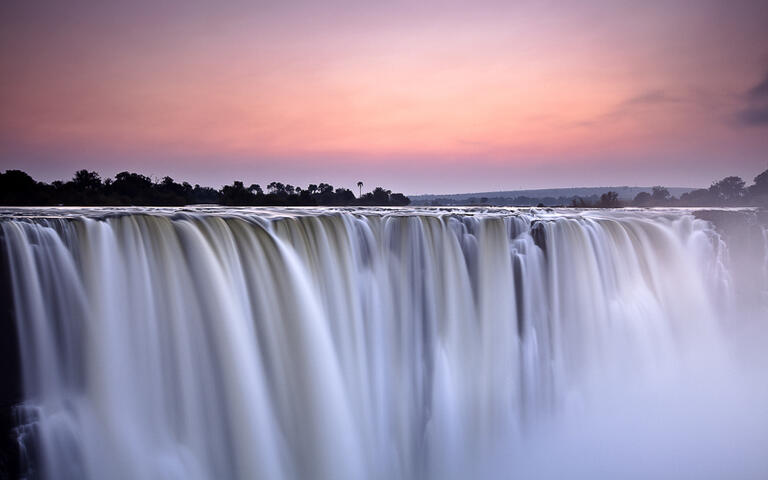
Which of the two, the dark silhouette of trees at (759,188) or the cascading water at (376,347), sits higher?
the dark silhouette of trees at (759,188)

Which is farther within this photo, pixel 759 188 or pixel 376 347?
pixel 759 188

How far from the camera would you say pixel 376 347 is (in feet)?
28.2

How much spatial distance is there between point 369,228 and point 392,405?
11.0 ft

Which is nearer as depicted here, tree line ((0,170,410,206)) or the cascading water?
the cascading water

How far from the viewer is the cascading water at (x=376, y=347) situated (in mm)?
5938

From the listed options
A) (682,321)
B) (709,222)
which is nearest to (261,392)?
(682,321)

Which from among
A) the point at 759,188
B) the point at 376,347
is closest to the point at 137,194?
the point at 376,347

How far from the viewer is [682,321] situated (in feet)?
37.1

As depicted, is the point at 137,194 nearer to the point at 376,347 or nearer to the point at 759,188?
the point at 376,347

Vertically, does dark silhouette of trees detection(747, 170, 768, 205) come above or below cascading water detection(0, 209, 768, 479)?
above

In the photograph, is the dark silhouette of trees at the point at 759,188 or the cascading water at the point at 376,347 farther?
the dark silhouette of trees at the point at 759,188

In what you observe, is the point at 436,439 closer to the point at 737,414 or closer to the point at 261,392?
the point at 261,392

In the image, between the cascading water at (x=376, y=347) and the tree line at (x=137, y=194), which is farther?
the tree line at (x=137, y=194)

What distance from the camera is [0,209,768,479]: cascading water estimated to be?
5.94m
